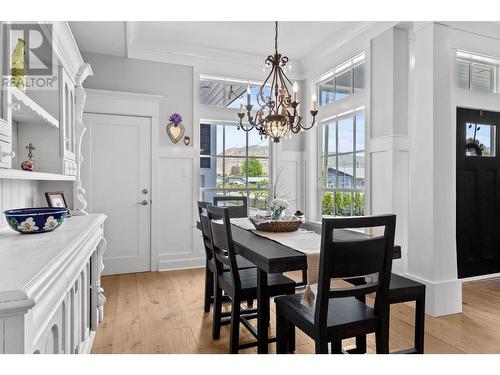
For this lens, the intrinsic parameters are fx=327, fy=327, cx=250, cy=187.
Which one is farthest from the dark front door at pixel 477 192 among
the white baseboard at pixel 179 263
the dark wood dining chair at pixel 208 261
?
the white baseboard at pixel 179 263

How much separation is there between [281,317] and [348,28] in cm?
330

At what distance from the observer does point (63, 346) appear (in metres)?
1.41

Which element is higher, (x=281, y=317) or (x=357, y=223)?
(x=357, y=223)

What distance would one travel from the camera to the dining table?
1658 mm

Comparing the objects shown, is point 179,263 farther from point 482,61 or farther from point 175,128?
point 482,61

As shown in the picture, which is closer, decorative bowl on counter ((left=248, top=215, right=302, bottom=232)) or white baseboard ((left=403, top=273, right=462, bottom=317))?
decorative bowl on counter ((left=248, top=215, right=302, bottom=232))

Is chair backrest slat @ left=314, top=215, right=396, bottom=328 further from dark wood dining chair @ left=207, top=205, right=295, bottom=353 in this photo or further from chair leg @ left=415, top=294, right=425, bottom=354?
dark wood dining chair @ left=207, top=205, right=295, bottom=353

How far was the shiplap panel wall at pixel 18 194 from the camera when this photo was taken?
6.15 ft

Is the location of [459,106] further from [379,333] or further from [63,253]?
[63,253]

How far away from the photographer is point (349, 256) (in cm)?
145

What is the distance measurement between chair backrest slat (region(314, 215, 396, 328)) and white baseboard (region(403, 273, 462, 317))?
1.55 m

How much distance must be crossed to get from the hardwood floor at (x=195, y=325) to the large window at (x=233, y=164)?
153 centimetres

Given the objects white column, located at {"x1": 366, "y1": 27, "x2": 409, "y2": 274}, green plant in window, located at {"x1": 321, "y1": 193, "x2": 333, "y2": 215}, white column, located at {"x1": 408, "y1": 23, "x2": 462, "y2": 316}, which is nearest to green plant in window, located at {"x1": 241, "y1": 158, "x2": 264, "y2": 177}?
green plant in window, located at {"x1": 321, "y1": 193, "x2": 333, "y2": 215}
